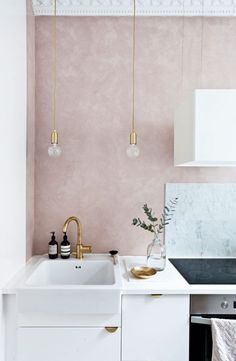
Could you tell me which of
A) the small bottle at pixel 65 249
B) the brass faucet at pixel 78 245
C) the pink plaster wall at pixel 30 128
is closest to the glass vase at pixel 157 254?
the brass faucet at pixel 78 245

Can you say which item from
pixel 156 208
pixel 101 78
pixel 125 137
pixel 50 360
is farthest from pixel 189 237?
pixel 101 78

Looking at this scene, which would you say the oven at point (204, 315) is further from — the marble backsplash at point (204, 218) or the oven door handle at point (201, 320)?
the marble backsplash at point (204, 218)

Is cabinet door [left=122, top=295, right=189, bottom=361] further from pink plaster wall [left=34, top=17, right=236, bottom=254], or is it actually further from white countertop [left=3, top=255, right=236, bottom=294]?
pink plaster wall [left=34, top=17, right=236, bottom=254]

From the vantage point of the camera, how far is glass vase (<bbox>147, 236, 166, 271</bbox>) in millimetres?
1579

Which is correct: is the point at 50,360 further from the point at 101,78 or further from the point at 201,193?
the point at 101,78

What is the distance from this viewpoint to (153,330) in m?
1.32

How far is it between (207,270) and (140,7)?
1760 millimetres

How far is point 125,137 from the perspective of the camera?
1894 mm

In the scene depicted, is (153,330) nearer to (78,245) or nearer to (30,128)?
(78,245)

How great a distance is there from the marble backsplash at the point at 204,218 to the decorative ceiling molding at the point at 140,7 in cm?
118

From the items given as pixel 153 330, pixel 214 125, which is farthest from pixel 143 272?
pixel 214 125

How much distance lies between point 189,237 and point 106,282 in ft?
2.10

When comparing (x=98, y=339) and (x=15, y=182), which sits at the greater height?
(x=15, y=182)

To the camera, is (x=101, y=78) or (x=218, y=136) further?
(x=101, y=78)
